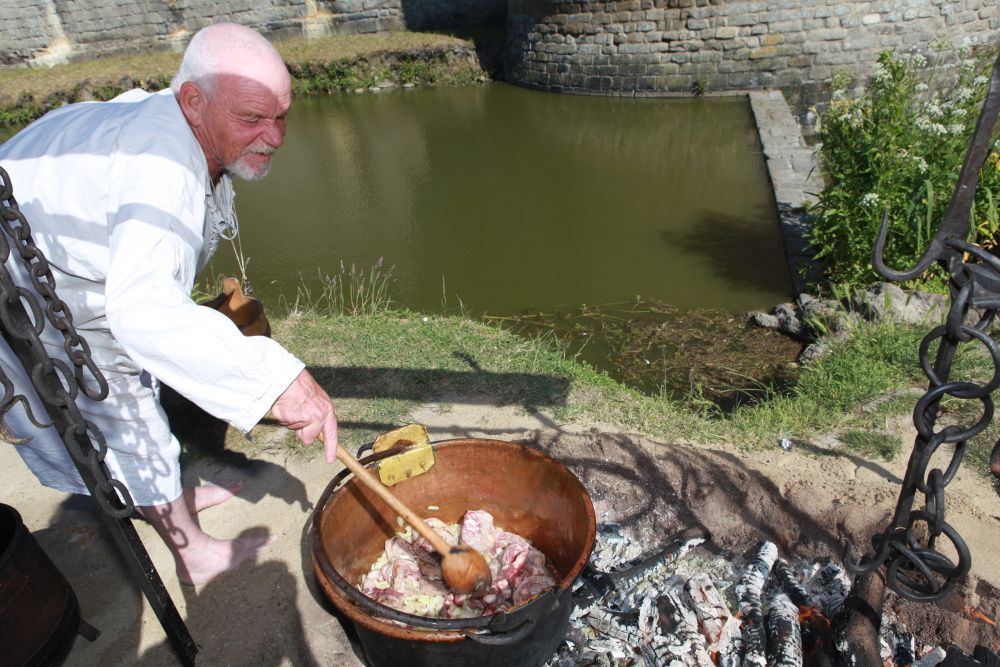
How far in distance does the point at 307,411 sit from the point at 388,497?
39 centimetres

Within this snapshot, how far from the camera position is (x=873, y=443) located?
3170 mm

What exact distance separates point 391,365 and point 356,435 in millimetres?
687

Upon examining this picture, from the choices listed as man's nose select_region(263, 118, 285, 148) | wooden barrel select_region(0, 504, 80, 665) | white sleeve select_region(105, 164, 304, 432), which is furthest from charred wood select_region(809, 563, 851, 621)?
wooden barrel select_region(0, 504, 80, 665)

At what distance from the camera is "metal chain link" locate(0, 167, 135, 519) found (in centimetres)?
160

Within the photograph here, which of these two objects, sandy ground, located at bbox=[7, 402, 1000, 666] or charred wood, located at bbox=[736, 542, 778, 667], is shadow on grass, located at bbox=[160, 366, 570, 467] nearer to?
sandy ground, located at bbox=[7, 402, 1000, 666]

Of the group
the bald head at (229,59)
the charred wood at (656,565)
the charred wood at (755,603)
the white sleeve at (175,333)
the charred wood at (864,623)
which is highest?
the bald head at (229,59)

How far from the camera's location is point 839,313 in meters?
4.86

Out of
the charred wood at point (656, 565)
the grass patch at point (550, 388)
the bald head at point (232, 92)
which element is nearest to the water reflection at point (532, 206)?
the grass patch at point (550, 388)

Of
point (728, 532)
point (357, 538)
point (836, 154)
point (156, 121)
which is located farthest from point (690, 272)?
point (156, 121)

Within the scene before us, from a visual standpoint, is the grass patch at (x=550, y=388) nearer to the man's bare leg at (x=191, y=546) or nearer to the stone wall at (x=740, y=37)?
the man's bare leg at (x=191, y=546)

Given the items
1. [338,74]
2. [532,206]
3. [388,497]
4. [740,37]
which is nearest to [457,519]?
[388,497]

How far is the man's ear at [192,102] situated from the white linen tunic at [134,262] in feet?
0.13

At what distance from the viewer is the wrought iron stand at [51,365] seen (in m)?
1.61

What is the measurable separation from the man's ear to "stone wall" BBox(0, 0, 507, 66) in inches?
583
